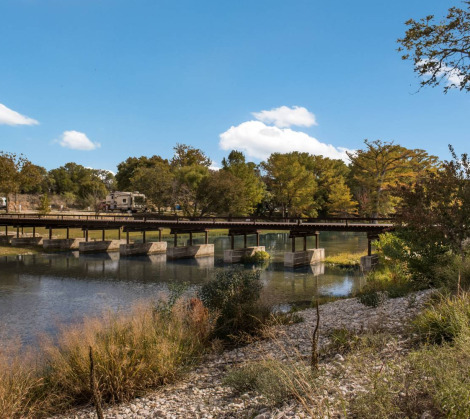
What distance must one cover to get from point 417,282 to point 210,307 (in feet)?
28.2

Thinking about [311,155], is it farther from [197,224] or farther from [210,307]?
[210,307]

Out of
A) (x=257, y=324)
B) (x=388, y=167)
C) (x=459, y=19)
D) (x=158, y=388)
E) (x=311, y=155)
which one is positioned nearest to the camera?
(x=158, y=388)

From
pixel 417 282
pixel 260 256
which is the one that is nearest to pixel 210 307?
pixel 417 282

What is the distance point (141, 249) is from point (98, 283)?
19710mm

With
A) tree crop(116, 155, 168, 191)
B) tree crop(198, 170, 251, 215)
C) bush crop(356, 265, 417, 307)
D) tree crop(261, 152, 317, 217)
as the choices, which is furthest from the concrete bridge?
tree crop(116, 155, 168, 191)

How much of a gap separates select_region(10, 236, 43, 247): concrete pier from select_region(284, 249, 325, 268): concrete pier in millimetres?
37435

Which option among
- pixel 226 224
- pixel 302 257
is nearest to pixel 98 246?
pixel 226 224

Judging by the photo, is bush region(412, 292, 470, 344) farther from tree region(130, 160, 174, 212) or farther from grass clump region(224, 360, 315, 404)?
tree region(130, 160, 174, 212)

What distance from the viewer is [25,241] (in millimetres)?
56406

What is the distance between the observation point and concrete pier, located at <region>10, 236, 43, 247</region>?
182 ft

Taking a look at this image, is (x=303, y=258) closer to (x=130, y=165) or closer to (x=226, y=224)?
(x=226, y=224)

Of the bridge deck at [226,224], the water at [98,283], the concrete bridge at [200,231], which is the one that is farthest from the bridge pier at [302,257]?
the bridge deck at [226,224]

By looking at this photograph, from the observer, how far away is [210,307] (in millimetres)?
12805

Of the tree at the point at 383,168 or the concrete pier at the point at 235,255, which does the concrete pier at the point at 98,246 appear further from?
the tree at the point at 383,168
